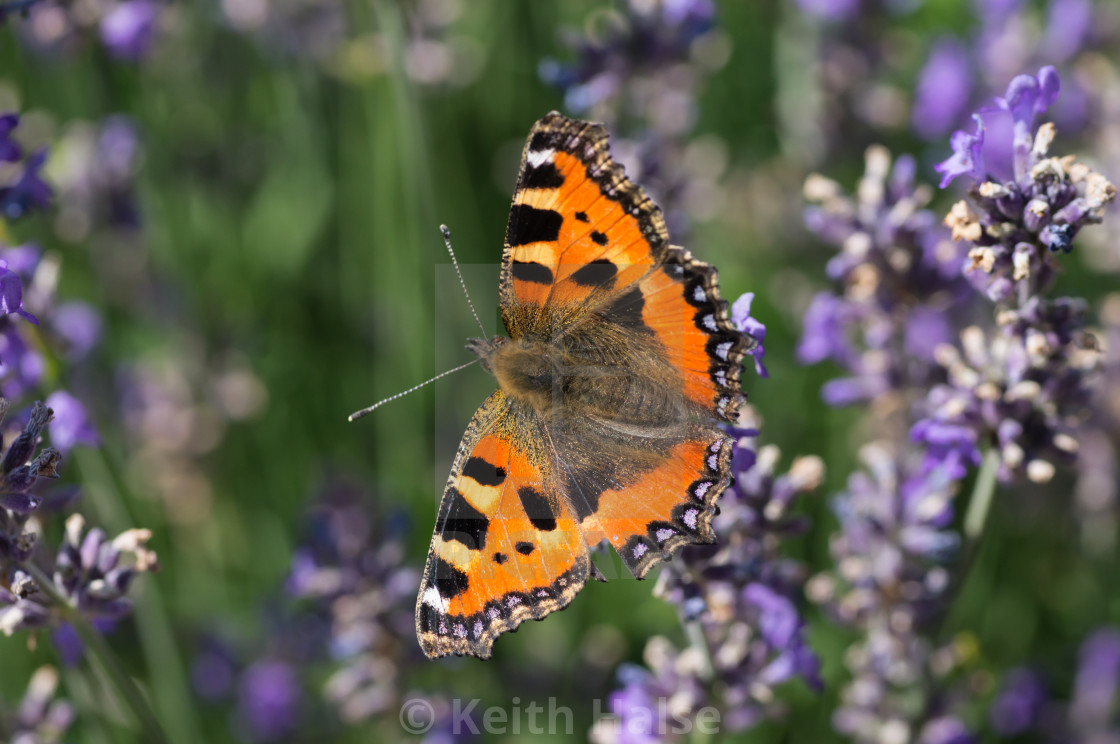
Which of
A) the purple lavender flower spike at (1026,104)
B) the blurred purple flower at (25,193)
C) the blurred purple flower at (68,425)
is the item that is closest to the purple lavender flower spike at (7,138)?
the blurred purple flower at (25,193)

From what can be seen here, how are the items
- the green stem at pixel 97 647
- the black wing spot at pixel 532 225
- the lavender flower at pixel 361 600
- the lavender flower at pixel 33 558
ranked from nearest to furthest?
the lavender flower at pixel 33 558, the green stem at pixel 97 647, the black wing spot at pixel 532 225, the lavender flower at pixel 361 600

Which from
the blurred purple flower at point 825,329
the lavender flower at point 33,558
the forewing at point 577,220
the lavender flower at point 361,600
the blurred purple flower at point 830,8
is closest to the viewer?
the lavender flower at point 33,558

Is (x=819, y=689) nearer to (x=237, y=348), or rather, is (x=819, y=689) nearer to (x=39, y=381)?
(x=39, y=381)

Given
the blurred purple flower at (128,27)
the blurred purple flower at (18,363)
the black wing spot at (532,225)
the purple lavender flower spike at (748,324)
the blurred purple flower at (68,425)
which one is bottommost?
the blurred purple flower at (68,425)

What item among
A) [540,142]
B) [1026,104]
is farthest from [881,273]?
[540,142]

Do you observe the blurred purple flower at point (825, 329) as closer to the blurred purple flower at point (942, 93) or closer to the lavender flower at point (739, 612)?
the lavender flower at point (739, 612)

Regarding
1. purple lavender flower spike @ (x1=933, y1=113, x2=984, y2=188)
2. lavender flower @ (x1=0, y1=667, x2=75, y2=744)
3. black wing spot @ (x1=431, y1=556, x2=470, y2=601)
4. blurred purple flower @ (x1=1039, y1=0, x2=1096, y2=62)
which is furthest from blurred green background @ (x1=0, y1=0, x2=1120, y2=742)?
purple lavender flower spike @ (x1=933, y1=113, x2=984, y2=188)

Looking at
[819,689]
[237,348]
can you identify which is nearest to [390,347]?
[237,348]

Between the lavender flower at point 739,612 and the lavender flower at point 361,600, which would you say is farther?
the lavender flower at point 361,600
